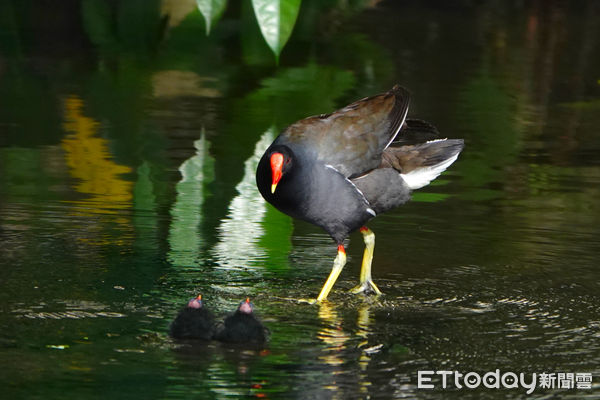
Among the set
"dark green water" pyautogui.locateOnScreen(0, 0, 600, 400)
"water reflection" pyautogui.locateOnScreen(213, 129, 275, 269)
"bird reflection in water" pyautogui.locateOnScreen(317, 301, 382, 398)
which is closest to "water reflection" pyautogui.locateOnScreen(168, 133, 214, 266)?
"dark green water" pyautogui.locateOnScreen(0, 0, 600, 400)

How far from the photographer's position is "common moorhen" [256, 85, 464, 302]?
242 inches

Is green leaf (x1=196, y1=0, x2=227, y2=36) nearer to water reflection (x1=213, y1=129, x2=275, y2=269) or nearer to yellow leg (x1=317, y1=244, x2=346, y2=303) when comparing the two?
water reflection (x1=213, y1=129, x2=275, y2=269)

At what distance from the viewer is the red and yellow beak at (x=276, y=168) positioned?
6011 mm

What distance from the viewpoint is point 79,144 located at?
962cm

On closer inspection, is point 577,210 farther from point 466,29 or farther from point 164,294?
point 466,29

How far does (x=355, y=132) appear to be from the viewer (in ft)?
21.3

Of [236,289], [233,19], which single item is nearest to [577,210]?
[236,289]

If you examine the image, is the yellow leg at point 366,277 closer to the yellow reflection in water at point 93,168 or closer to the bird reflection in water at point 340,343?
the bird reflection in water at point 340,343

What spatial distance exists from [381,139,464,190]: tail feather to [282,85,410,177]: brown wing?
152mm

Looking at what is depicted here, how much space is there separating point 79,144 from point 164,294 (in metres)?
3.80

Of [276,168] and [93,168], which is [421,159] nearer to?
[276,168]

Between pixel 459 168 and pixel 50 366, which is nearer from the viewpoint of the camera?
pixel 50 366

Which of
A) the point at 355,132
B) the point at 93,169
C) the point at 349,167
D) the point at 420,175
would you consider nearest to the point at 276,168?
the point at 349,167

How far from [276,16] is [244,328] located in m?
1.81
